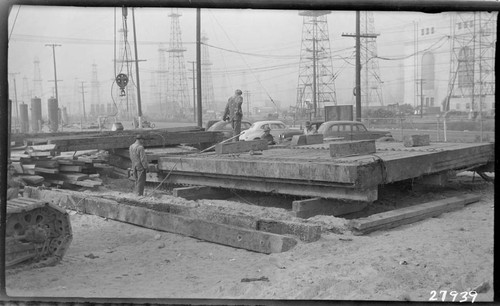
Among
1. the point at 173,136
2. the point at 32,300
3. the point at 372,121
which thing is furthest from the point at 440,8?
the point at 372,121

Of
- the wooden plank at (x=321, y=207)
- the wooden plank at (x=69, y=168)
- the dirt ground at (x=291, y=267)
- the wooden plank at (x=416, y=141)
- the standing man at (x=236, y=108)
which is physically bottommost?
the dirt ground at (x=291, y=267)

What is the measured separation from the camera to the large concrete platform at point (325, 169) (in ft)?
24.8

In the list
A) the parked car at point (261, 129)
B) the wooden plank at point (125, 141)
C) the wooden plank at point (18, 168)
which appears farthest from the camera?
the parked car at point (261, 129)

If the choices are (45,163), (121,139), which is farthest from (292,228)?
(121,139)

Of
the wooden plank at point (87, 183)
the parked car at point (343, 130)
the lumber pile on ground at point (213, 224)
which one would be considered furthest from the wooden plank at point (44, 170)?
the parked car at point (343, 130)

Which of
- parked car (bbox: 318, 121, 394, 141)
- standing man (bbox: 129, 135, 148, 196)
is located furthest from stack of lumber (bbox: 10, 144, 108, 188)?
parked car (bbox: 318, 121, 394, 141)

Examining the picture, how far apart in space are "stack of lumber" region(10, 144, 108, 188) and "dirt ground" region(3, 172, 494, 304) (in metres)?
4.87

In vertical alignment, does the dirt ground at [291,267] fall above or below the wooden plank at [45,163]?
below

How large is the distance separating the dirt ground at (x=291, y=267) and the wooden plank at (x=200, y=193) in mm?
2150

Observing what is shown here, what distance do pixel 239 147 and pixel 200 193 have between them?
46.1 inches

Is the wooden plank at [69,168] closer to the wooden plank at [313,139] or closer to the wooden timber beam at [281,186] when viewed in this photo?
the wooden timber beam at [281,186]

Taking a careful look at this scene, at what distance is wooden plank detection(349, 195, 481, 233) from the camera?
712 cm

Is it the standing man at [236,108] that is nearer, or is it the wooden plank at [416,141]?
the wooden plank at [416,141]

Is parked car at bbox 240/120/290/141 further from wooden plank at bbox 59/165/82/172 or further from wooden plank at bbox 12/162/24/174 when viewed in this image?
wooden plank at bbox 12/162/24/174
